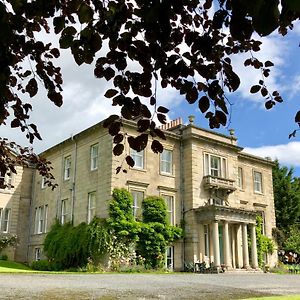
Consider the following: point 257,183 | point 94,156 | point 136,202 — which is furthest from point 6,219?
point 257,183

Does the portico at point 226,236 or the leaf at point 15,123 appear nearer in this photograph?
the leaf at point 15,123

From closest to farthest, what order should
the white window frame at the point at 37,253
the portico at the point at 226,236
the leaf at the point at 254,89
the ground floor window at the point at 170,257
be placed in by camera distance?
the leaf at the point at 254,89
the portico at the point at 226,236
the ground floor window at the point at 170,257
the white window frame at the point at 37,253

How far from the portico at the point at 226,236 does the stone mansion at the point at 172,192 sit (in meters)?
0.06

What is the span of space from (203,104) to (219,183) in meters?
26.2

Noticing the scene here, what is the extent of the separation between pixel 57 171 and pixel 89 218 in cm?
630

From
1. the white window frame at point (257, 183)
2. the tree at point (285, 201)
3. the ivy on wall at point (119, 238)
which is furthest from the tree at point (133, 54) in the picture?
the tree at point (285, 201)

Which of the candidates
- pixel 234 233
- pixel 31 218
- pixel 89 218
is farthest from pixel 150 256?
pixel 31 218

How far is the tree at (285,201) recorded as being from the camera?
4297 centimetres

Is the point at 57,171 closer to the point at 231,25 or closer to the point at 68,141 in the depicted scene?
the point at 68,141

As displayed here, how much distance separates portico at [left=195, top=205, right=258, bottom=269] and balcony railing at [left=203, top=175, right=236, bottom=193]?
1.99 m

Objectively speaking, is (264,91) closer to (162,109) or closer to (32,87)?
(162,109)

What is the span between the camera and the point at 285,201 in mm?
43531

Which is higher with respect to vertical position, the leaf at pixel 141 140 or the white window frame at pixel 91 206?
the white window frame at pixel 91 206

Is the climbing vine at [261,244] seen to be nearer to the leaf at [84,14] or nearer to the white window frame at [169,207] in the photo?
the white window frame at [169,207]
